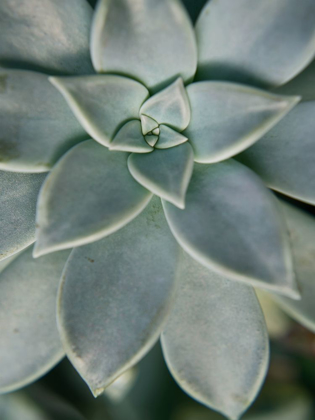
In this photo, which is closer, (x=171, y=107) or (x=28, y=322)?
(x=171, y=107)

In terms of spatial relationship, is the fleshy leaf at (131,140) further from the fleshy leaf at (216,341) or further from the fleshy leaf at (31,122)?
the fleshy leaf at (216,341)

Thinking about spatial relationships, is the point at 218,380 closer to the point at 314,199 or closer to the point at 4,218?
the point at 314,199

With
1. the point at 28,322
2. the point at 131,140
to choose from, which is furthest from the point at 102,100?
the point at 28,322

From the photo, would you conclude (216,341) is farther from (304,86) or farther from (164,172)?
(304,86)

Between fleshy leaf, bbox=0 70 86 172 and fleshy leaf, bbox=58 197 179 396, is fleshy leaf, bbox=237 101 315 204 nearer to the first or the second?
fleshy leaf, bbox=58 197 179 396

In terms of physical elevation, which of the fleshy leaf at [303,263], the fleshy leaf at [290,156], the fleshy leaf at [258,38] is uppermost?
the fleshy leaf at [258,38]

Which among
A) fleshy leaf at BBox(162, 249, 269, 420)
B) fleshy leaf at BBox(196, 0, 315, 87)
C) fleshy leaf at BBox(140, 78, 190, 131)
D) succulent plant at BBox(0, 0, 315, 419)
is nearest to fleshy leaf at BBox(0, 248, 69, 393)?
succulent plant at BBox(0, 0, 315, 419)

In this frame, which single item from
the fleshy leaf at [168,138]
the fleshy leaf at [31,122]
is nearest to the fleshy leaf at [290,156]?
the fleshy leaf at [168,138]
